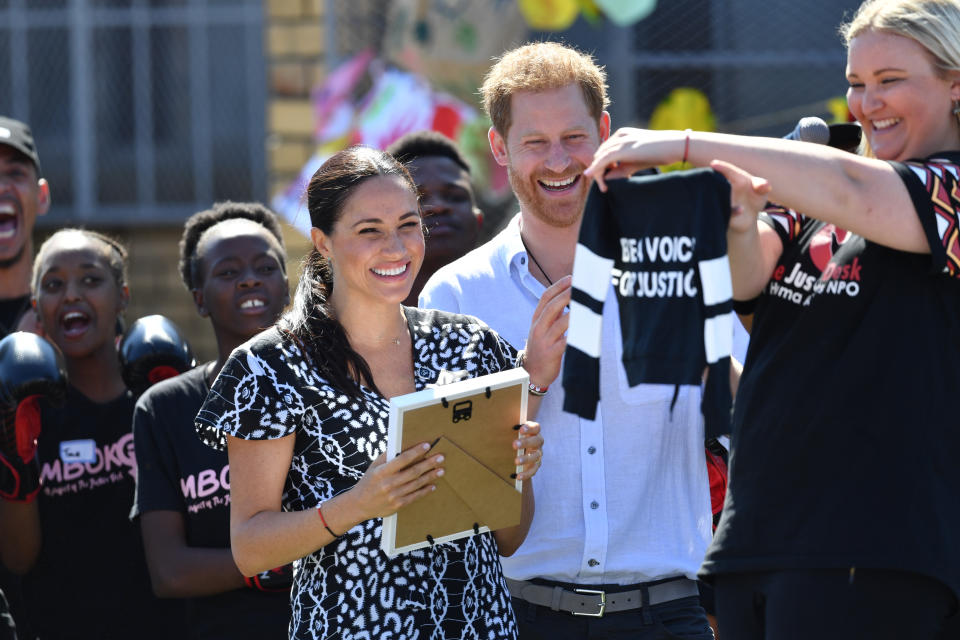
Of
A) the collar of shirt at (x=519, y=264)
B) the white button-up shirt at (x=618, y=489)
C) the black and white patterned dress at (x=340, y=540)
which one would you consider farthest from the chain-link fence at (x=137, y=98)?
the black and white patterned dress at (x=340, y=540)

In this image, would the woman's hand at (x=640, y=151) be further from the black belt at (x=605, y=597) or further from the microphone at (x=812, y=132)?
the black belt at (x=605, y=597)

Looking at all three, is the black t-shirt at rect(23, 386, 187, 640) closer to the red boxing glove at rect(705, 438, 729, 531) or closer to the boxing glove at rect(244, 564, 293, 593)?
the boxing glove at rect(244, 564, 293, 593)

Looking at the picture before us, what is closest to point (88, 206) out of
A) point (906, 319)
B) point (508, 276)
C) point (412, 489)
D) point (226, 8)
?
point (226, 8)

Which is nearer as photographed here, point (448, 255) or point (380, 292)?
point (380, 292)

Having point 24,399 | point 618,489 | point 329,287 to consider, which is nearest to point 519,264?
point 329,287

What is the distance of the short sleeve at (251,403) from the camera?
264 centimetres

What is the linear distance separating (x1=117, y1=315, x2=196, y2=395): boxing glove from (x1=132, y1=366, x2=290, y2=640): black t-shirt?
0.38 metres

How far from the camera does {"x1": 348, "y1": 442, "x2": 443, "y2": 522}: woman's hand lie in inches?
99.7

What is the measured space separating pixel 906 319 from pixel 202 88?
21.6 feet

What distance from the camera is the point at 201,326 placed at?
302 inches

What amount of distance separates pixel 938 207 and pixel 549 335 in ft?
3.01

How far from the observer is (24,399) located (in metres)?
3.69

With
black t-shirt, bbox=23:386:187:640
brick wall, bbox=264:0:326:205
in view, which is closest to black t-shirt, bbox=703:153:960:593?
black t-shirt, bbox=23:386:187:640

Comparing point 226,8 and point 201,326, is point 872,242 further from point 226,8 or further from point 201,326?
point 226,8
